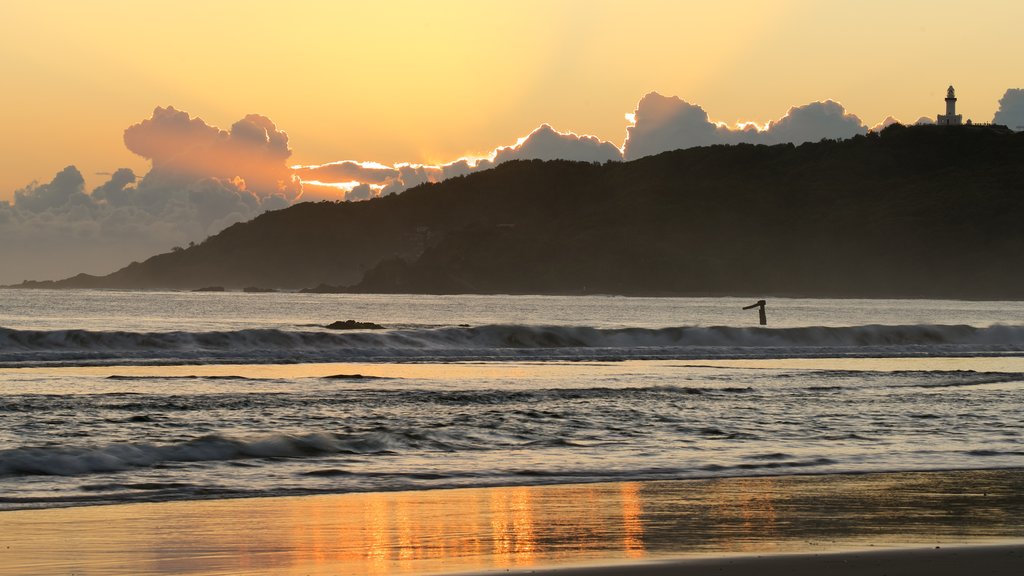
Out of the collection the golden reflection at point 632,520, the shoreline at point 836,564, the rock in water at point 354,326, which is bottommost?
the shoreline at point 836,564

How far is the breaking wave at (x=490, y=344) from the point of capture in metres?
43.4

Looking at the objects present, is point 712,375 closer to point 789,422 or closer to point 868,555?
point 789,422

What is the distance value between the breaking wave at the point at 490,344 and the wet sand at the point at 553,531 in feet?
89.9

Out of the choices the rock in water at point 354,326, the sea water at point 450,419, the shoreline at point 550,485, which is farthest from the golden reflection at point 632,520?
the rock in water at point 354,326

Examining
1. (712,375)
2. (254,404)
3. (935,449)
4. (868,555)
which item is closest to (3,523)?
(868,555)

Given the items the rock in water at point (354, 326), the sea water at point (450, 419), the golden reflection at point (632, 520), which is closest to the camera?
the golden reflection at point (632, 520)

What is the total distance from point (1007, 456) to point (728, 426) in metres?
4.82

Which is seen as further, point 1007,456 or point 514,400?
point 514,400

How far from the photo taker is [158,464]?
16.8 meters

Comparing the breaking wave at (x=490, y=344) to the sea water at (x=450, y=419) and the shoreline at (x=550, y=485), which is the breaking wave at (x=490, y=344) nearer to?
the sea water at (x=450, y=419)

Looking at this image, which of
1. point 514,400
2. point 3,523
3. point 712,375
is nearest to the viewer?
point 3,523

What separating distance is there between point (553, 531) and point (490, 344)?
41.3 meters

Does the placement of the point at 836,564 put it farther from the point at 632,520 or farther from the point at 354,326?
the point at 354,326

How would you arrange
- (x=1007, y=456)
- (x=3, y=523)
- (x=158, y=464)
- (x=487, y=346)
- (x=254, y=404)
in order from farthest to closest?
1. (x=487, y=346)
2. (x=254, y=404)
3. (x=1007, y=456)
4. (x=158, y=464)
5. (x=3, y=523)
